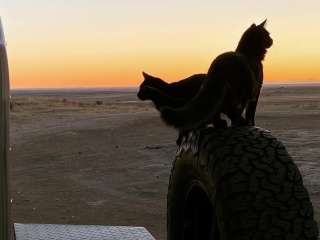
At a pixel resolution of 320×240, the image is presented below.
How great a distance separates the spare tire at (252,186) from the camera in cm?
208

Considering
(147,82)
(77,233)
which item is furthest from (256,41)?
(77,233)

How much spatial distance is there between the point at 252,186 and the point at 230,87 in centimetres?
37

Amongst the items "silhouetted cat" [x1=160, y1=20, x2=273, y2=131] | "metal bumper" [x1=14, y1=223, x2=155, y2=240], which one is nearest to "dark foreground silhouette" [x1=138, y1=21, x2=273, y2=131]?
"silhouetted cat" [x1=160, y1=20, x2=273, y2=131]

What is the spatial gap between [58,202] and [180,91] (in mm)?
6716

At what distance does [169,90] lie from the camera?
2459 mm

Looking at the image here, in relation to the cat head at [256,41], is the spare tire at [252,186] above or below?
below

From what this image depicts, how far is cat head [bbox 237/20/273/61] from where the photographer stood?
2.32 metres

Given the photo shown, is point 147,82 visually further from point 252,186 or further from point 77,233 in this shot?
point 77,233

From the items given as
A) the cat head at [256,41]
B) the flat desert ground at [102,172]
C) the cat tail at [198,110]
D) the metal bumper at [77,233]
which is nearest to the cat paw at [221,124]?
the cat tail at [198,110]

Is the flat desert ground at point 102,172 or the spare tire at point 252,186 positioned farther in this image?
the flat desert ground at point 102,172

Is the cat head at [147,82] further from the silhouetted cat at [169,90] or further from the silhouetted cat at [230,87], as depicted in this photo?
the silhouetted cat at [230,87]

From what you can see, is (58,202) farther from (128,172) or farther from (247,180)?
(247,180)

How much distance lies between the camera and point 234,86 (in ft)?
7.33

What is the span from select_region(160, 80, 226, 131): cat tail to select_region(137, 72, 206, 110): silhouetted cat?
130 millimetres
